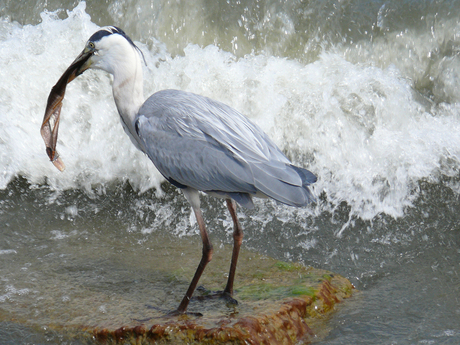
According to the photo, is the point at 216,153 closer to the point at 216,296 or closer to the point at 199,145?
the point at 199,145

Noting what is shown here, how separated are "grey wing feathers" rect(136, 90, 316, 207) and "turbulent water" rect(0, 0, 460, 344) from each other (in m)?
1.05

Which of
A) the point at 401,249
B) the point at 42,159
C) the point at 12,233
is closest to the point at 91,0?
the point at 42,159

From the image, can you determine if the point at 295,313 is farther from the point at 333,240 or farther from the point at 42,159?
the point at 42,159

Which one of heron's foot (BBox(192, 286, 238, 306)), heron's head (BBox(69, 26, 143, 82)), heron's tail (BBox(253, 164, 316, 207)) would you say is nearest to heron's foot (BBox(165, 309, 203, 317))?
heron's foot (BBox(192, 286, 238, 306))

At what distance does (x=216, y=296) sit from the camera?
334 cm

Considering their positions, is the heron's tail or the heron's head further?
the heron's head

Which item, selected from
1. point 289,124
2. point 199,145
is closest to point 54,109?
point 199,145

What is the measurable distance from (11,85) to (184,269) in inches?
142

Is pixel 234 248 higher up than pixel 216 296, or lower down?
higher up

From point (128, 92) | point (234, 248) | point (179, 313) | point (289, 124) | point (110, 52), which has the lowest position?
point (179, 313)

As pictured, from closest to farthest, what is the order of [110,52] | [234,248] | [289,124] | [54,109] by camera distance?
[234,248]
[110,52]
[54,109]
[289,124]

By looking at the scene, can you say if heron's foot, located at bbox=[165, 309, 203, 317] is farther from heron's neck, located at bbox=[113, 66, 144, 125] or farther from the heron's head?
the heron's head

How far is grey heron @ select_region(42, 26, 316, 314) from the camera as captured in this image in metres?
3.16

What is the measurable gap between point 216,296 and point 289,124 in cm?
281
